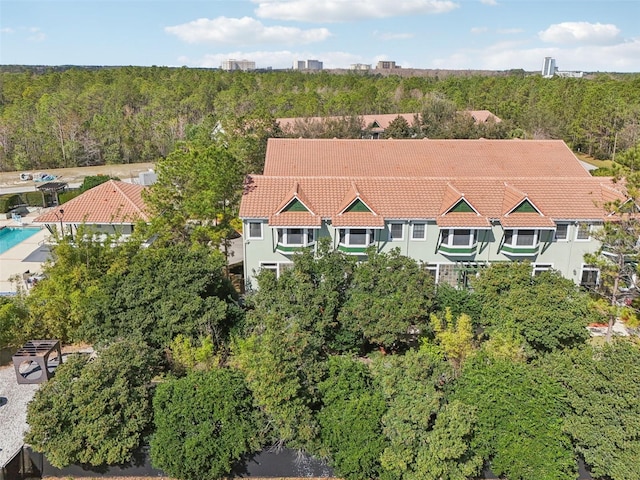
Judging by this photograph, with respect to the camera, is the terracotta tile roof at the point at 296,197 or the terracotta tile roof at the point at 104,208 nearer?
the terracotta tile roof at the point at 296,197

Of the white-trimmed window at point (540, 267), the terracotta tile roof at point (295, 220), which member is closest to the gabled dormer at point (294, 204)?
the terracotta tile roof at point (295, 220)

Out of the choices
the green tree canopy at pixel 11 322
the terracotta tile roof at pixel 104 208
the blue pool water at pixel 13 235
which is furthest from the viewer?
the blue pool water at pixel 13 235

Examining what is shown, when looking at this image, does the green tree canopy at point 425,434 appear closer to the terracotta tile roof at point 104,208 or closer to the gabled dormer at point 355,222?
the gabled dormer at point 355,222

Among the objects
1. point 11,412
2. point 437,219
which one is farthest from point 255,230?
point 11,412

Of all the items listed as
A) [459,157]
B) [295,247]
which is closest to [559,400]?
[295,247]

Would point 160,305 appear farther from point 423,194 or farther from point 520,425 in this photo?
point 423,194

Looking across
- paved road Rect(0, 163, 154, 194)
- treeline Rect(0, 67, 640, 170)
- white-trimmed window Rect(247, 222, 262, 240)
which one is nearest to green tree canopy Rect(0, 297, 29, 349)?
white-trimmed window Rect(247, 222, 262, 240)

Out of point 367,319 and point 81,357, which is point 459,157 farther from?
point 81,357
